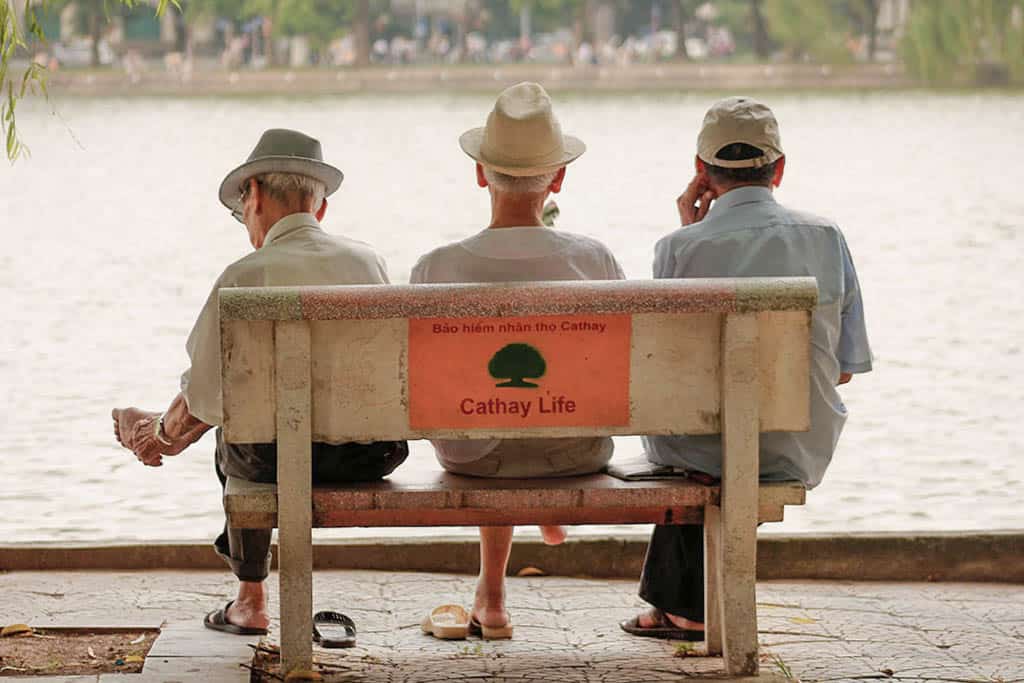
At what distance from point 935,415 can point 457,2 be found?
56.6 metres

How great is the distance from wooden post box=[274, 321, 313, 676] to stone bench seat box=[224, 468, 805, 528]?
A: 0.06 m

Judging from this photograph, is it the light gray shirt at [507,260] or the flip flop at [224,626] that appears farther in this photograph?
the flip flop at [224,626]

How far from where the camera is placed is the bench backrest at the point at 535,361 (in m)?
3.54

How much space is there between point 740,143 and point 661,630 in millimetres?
1212

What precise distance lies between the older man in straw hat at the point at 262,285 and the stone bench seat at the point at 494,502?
0.13m

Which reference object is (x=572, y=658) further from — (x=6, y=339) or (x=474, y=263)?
(x=6, y=339)

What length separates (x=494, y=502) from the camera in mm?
3693

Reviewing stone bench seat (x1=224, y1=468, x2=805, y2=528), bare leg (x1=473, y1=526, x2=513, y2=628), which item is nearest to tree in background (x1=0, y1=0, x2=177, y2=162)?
stone bench seat (x1=224, y1=468, x2=805, y2=528)

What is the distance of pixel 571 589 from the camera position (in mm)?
4961

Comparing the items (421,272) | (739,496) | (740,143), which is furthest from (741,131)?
(739,496)

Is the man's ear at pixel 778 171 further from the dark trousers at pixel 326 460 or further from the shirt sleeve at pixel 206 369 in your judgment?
the shirt sleeve at pixel 206 369

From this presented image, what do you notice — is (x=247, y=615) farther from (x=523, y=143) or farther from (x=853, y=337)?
(x=853, y=337)

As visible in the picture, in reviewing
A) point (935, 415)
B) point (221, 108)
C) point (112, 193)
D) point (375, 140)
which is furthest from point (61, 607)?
point (221, 108)

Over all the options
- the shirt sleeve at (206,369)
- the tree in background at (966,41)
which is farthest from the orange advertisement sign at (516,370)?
the tree in background at (966,41)
